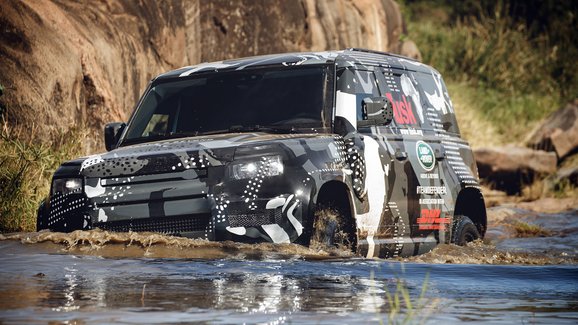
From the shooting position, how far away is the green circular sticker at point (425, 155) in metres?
11.0

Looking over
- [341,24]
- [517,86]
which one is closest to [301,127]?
[341,24]

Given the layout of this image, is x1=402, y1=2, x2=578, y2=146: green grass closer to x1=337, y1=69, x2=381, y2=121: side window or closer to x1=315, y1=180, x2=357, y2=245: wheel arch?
x1=337, y1=69, x2=381, y2=121: side window

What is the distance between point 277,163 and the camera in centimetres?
906

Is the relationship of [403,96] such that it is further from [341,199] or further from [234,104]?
[341,199]

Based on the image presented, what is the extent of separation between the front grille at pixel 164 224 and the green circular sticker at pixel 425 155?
8.72ft

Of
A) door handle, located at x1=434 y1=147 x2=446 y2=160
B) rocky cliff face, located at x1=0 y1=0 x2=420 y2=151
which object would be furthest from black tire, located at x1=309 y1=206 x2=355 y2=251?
rocky cliff face, located at x1=0 y1=0 x2=420 y2=151

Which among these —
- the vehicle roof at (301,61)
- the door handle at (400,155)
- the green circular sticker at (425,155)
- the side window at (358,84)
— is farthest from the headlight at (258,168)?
the green circular sticker at (425,155)

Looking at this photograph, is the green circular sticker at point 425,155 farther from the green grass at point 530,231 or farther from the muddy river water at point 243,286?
the green grass at point 530,231

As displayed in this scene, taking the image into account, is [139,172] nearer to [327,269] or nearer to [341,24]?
[327,269]

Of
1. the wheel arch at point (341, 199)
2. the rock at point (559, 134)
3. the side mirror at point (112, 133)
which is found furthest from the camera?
the rock at point (559, 134)

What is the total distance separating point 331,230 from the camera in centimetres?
953

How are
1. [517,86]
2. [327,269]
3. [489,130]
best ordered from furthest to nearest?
[517,86] → [489,130] → [327,269]

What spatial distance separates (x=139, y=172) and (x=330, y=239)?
148 centimetres

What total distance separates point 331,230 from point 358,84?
1.50 metres
